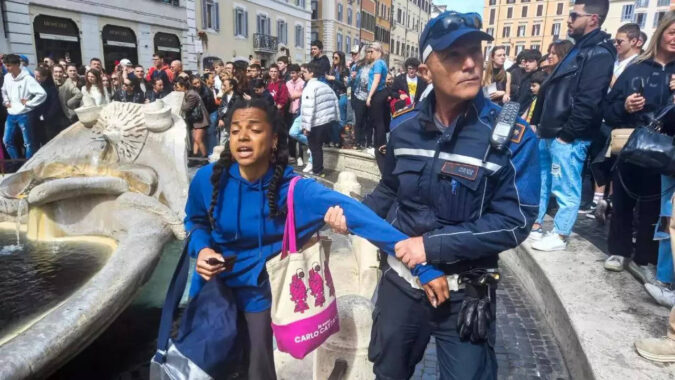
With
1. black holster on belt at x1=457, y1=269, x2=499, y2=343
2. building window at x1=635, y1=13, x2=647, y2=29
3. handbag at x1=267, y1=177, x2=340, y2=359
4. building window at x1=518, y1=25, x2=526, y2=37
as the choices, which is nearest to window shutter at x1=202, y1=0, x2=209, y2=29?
handbag at x1=267, y1=177, x2=340, y2=359

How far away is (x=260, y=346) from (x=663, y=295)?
2.52 m

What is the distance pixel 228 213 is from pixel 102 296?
3.25ft

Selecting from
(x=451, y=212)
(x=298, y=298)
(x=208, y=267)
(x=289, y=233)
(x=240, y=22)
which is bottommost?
(x=298, y=298)

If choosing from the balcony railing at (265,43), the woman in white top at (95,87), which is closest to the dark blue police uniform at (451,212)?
the woman in white top at (95,87)

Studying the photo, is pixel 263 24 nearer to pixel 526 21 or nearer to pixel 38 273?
pixel 38 273

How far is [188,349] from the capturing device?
1988 mm

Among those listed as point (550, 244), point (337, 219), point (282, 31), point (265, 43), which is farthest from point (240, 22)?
point (337, 219)

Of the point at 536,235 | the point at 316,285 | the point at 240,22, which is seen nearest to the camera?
the point at 316,285

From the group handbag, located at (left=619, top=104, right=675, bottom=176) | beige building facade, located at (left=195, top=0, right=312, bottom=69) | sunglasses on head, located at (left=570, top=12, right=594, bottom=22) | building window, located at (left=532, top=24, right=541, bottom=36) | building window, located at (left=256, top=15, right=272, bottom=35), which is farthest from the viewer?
building window, located at (left=532, top=24, right=541, bottom=36)

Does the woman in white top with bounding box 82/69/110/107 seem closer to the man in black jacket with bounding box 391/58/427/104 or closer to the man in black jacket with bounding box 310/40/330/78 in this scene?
the man in black jacket with bounding box 310/40/330/78

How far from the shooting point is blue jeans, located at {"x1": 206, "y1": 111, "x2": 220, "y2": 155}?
8.22 meters

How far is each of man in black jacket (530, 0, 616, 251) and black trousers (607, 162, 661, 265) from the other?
0.39 m

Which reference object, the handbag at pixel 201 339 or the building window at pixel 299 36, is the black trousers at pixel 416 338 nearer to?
the handbag at pixel 201 339

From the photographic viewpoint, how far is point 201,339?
6.56 ft
